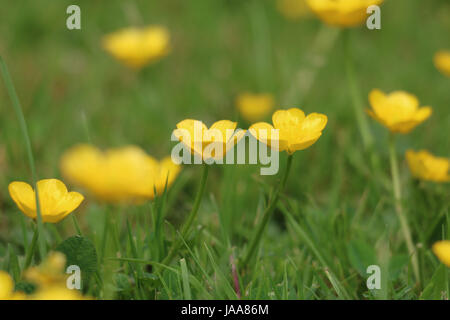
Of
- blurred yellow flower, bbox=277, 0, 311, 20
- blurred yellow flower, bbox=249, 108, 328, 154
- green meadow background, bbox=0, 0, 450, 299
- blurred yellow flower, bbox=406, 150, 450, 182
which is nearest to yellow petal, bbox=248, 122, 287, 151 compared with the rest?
blurred yellow flower, bbox=249, 108, 328, 154

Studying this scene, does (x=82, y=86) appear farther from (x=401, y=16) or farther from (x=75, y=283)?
(x=401, y=16)

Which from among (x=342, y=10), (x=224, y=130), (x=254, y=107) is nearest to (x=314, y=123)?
(x=224, y=130)

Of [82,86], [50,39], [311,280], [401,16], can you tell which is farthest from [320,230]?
[401,16]

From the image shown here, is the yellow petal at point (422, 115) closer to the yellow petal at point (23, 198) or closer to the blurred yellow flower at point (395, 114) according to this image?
the blurred yellow flower at point (395, 114)

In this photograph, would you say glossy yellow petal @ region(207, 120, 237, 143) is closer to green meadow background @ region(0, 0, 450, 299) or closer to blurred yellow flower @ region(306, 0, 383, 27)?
green meadow background @ region(0, 0, 450, 299)

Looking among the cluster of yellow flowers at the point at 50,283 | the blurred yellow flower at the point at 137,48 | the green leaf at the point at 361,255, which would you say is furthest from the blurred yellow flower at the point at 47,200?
the blurred yellow flower at the point at 137,48

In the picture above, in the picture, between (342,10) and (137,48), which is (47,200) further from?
(137,48)
